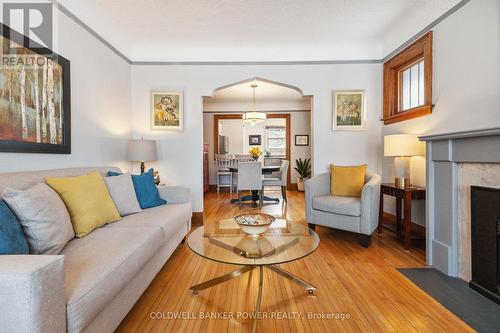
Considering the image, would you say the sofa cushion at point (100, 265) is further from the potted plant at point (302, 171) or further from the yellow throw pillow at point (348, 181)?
the potted plant at point (302, 171)

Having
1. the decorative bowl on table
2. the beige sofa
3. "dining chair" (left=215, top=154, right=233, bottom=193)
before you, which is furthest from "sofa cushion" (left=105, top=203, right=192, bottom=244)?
"dining chair" (left=215, top=154, right=233, bottom=193)

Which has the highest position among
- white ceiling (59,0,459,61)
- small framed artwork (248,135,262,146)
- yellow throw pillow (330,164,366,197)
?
white ceiling (59,0,459,61)

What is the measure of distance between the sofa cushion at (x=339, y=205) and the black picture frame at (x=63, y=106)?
2.62 m

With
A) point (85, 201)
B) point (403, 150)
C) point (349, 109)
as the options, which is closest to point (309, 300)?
point (85, 201)

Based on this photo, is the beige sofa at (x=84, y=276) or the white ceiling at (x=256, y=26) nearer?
the beige sofa at (x=84, y=276)

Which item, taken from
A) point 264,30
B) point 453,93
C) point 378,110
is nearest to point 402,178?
point 453,93

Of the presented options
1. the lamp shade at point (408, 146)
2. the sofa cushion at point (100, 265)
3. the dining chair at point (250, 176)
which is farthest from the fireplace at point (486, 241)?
the dining chair at point (250, 176)

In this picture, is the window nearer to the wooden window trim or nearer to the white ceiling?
the white ceiling

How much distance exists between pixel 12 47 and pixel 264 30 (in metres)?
2.43

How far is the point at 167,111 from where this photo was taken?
355cm

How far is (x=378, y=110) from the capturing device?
3.54 metres

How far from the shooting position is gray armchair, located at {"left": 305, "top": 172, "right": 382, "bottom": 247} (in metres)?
2.61

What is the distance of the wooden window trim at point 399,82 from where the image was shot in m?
2.63

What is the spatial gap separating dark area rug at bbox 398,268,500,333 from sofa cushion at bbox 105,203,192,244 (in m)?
1.98
